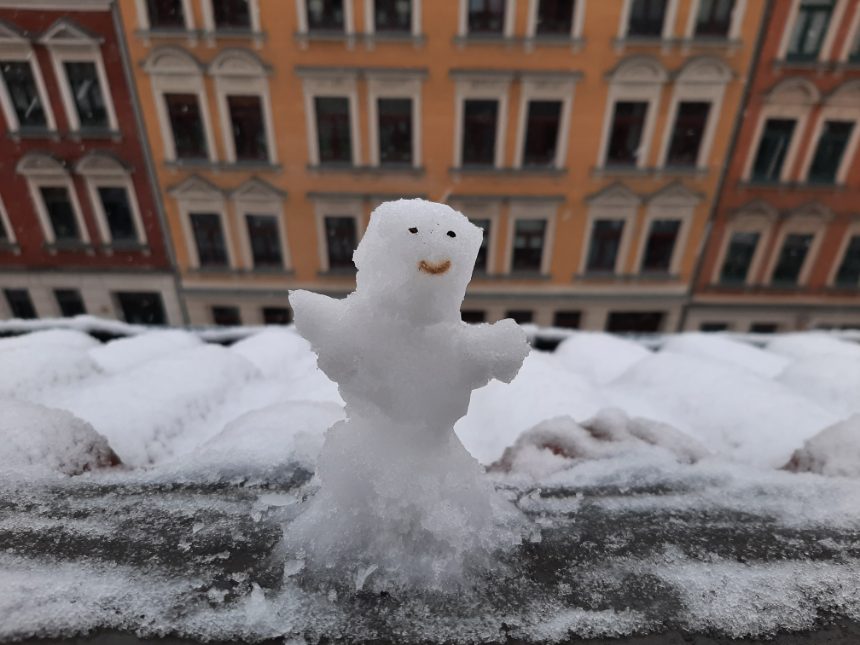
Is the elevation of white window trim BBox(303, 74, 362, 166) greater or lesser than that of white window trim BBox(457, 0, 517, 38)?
lesser

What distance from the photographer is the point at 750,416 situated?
333 centimetres

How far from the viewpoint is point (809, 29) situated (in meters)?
10.1

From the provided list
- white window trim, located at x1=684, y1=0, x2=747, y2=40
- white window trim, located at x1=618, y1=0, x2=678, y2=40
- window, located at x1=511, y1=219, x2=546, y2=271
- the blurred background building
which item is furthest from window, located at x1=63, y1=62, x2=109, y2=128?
white window trim, located at x1=684, y1=0, x2=747, y2=40

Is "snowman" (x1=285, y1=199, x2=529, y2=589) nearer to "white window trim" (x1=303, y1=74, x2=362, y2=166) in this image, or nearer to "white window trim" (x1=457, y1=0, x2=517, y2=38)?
"white window trim" (x1=303, y1=74, x2=362, y2=166)

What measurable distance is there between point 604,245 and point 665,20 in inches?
200

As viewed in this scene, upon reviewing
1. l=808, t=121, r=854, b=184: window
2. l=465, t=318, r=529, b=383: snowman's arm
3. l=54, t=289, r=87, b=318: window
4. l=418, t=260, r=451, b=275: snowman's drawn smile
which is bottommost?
l=54, t=289, r=87, b=318: window

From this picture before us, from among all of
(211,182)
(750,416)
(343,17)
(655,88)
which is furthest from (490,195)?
(750,416)

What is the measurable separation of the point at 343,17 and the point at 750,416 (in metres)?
10.7

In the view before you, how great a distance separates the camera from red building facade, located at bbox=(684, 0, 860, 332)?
10.2m

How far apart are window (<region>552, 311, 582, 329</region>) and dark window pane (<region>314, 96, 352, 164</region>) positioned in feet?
22.9

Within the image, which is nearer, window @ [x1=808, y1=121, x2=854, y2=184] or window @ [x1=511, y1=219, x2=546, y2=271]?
window @ [x1=808, y1=121, x2=854, y2=184]

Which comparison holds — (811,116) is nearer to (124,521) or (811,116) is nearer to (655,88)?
(655,88)

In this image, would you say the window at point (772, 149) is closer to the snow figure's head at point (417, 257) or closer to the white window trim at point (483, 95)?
the white window trim at point (483, 95)

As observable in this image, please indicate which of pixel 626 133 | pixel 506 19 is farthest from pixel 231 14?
pixel 626 133
